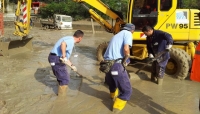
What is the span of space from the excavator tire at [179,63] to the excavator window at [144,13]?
1.20 meters

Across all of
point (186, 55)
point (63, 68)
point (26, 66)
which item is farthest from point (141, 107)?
point (26, 66)

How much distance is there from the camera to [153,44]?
6.98 m

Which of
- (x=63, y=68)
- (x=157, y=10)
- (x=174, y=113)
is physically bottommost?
(x=174, y=113)

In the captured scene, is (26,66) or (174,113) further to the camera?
(26,66)

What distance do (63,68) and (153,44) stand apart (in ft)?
8.38

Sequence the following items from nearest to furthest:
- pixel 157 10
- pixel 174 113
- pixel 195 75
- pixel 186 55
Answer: pixel 195 75
pixel 174 113
pixel 186 55
pixel 157 10

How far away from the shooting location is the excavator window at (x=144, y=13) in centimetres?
820

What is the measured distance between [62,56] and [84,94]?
3.81ft

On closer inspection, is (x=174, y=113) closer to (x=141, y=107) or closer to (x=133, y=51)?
(x=141, y=107)

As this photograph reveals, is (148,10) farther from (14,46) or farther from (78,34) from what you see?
(14,46)

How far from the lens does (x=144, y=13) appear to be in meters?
8.41

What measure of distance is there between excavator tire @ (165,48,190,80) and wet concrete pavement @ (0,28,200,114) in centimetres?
19

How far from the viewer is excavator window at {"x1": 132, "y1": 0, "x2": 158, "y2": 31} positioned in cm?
820

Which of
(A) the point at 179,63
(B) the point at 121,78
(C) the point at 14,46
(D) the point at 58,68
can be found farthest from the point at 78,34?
(C) the point at 14,46
